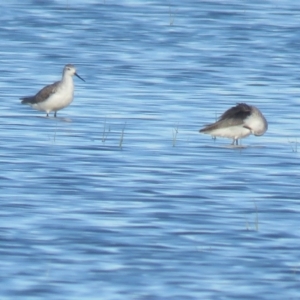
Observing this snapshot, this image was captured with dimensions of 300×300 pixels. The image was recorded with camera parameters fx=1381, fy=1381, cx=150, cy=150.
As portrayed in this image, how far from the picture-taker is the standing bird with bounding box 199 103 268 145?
17375 millimetres

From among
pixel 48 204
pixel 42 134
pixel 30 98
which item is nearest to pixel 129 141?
pixel 42 134

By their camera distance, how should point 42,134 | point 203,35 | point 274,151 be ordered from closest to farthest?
point 274,151 < point 42,134 < point 203,35

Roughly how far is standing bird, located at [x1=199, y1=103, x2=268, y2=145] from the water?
23 cm

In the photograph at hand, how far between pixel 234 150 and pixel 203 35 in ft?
48.7

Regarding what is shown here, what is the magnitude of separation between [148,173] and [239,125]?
257 cm

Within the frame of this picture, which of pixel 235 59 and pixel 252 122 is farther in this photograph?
pixel 235 59

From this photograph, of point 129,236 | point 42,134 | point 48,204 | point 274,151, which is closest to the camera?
point 129,236

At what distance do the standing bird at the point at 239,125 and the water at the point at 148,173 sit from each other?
0.23 metres

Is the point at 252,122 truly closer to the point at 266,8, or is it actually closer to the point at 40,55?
the point at 40,55

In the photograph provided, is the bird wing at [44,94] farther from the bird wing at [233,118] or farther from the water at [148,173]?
the bird wing at [233,118]

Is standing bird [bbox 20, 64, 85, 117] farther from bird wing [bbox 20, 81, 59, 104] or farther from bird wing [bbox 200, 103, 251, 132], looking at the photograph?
bird wing [bbox 200, 103, 251, 132]

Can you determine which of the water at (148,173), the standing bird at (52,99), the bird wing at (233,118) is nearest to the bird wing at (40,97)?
the standing bird at (52,99)

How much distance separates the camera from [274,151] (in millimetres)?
17000

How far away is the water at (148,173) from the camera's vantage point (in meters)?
10.6
